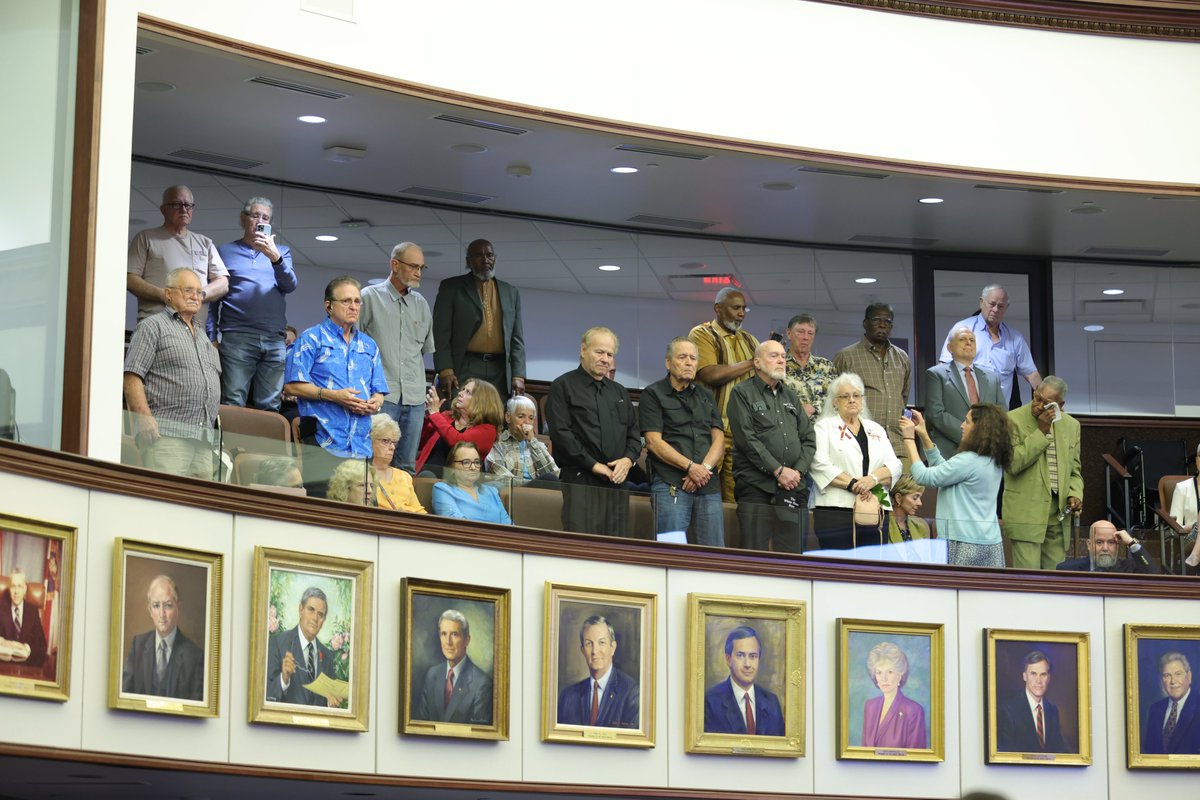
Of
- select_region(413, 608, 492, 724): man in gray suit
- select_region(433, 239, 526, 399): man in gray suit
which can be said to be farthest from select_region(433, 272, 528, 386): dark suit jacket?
select_region(413, 608, 492, 724): man in gray suit

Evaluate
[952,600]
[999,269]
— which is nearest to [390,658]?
[952,600]

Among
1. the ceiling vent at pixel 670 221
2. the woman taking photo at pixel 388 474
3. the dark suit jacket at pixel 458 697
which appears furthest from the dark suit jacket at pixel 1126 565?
the ceiling vent at pixel 670 221

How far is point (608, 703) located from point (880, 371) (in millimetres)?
4097

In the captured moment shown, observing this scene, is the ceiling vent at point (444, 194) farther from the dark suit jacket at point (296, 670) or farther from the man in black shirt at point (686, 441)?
the dark suit jacket at point (296, 670)

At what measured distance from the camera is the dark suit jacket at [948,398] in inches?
518

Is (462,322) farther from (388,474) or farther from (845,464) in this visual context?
(388,474)

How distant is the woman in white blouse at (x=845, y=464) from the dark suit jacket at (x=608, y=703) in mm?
1497

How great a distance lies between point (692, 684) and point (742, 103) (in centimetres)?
429

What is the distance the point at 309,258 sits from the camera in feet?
49.5

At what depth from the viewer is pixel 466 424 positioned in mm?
11055

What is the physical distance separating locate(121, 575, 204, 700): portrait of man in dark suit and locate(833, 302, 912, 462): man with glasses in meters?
6.00

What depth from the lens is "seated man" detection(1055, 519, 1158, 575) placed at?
463 inches

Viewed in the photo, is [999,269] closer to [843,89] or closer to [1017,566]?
[843,89]

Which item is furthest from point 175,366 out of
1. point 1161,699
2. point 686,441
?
point 1161,699
